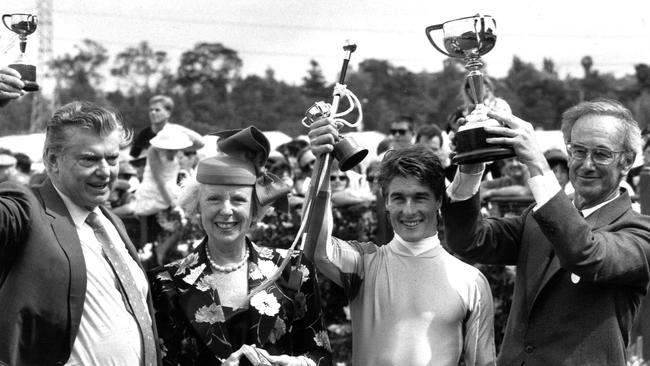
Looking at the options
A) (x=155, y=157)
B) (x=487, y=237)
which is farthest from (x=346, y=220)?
(x=487, y=237)

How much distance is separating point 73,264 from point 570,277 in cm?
218

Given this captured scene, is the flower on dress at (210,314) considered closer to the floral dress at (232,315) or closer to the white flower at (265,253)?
the floral dress at (232,315)

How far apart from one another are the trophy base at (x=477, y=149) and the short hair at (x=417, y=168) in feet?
0.86

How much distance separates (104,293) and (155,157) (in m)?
5.45

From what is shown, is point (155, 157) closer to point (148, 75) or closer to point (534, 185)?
point (534, 185)

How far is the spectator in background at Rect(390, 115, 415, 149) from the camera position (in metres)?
9.89

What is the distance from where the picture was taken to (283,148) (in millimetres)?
13969

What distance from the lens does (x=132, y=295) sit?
4.01m

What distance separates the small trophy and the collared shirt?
584 millimetres

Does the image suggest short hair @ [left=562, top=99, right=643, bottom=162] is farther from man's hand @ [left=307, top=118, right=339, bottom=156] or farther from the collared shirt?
the collared shirt

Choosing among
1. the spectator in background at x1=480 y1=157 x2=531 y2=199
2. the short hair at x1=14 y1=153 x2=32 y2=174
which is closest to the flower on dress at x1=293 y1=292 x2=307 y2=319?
the spectator in background at x1=480 y1=157 x2=531 y2=199

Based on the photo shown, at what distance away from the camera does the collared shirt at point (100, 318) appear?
3.85 metres

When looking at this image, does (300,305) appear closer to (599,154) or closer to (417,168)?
(417,168)

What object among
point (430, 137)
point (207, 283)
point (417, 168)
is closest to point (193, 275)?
point (207, 283)
